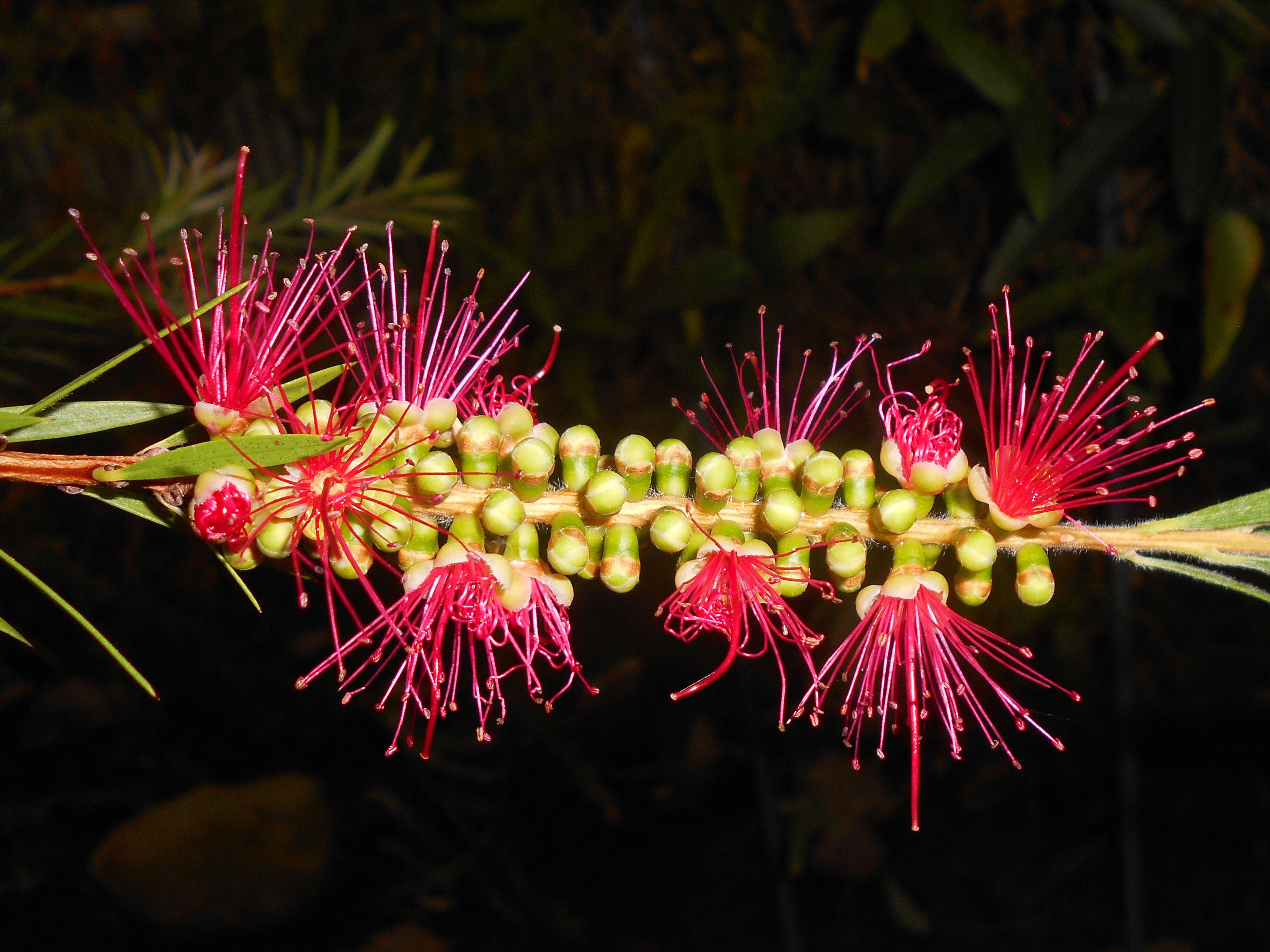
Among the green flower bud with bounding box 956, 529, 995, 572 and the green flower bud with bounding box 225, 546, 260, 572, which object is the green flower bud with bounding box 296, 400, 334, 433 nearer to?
the green flower bud with bounding box 225, 546, 260, 572

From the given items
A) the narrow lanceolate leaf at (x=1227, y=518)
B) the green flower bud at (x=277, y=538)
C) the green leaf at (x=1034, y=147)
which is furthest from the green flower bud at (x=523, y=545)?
the green leaf at (x=1034, y=147)

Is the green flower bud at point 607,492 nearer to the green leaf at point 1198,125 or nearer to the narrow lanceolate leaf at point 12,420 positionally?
the narrow lanceolate leaf at point 12,420

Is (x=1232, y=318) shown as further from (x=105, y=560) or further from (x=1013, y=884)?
(x=105, y=560)

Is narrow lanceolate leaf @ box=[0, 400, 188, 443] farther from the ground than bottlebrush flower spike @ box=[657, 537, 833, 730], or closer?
farther from the ground

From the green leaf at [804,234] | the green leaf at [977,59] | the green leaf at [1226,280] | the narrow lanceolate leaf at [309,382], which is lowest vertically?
the narrow lanceolate leaf at [309,382]

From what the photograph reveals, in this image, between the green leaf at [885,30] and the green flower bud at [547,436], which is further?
the green leaf at [885,30]

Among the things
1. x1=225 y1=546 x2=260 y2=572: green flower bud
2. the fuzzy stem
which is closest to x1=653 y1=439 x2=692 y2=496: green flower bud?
the fuzzy stem
